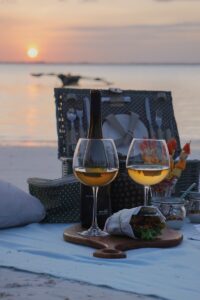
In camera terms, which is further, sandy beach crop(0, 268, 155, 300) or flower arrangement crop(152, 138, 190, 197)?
flower arrangement crop(152, 138, 190, 197)

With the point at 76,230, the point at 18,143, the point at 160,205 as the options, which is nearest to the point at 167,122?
the point at 160,205

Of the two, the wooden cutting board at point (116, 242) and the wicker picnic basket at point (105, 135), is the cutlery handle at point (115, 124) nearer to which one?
the wicker picnic basket at point (105, 135)

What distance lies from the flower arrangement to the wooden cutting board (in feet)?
1.47

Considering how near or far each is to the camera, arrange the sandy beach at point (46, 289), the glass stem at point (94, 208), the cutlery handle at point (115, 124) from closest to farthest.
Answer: the sandy beach at point (46, 289), the glass stem at point (94, 208), the cutlery handle at point (115, 124)

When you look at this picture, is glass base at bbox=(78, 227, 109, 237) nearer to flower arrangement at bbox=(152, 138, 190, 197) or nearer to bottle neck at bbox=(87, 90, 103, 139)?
bottle neck at bbox=(87, 90, 103, 139)

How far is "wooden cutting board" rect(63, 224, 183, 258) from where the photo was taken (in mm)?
2801

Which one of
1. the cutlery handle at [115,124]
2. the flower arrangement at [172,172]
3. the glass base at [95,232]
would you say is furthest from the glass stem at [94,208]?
the cutlery handle at [115,124]

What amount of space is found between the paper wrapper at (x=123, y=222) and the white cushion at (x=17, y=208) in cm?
47

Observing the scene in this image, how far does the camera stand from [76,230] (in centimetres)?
307

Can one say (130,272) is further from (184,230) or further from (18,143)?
(18,143)

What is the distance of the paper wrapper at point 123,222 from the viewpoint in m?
2.87

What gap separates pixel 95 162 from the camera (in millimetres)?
2822

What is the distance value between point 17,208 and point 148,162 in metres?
0.70

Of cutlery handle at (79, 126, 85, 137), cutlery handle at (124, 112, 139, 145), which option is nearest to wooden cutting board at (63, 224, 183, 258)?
cutlery handle at (79, 126, 85, 137)
